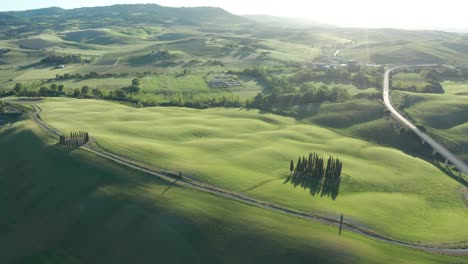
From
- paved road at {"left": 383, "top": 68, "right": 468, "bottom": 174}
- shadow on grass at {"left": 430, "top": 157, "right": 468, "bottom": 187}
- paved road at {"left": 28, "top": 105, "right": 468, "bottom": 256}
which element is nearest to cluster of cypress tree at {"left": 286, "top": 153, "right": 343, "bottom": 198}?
paved road at {"left": 28, "top": 105, "right": 468, "bottom": 256}

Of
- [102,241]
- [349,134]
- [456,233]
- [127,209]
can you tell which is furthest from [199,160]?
[349,134]

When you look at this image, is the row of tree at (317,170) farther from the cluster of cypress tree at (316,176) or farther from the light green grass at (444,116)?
the light green grass at (444,116)

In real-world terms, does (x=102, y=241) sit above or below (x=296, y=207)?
below

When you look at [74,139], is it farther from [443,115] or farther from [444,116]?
[443,115]

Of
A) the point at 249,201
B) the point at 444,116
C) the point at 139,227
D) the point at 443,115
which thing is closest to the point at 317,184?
the point at 249,201

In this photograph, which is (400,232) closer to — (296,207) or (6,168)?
(296,207)

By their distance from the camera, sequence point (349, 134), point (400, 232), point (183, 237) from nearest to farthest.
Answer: point (183, 237), point (400, 232), point (349, 134)
